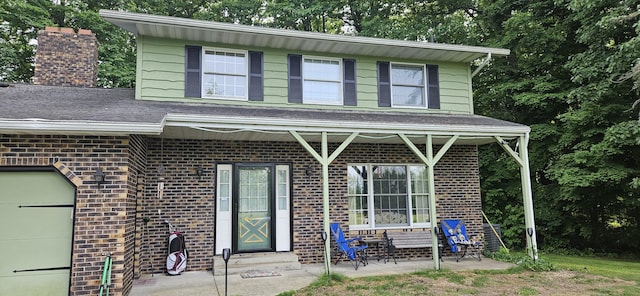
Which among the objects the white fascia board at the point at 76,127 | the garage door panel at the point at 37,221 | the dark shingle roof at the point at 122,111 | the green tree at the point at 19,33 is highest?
the green tree at the point at 19,33

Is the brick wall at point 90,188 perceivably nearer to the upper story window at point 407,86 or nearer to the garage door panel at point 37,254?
the garage door panel at point 37,254

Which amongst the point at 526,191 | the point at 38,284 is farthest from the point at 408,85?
the point at 38,284

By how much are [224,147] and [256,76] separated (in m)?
1.59

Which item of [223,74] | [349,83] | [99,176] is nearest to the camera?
[99,176]

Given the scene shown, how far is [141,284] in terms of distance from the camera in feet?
20.4

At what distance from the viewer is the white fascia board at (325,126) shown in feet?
20.0

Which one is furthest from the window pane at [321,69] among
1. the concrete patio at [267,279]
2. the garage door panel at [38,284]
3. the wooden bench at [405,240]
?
the garage door panel at [38,284]

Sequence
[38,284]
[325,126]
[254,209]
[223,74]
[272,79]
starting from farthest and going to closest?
[272,79] → [223,74] → [254,209] → [325,126] → [38,284]

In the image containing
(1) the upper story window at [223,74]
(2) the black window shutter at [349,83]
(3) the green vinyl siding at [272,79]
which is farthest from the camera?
(2) the black window shutter at [349,83]

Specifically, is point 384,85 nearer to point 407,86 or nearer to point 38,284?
point 407,86

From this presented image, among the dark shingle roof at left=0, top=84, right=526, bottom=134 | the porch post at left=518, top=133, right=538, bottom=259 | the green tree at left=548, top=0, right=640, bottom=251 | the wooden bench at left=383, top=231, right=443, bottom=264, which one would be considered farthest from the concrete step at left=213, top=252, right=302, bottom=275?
the green tree at left=548, top=0, right=640, bottom=251

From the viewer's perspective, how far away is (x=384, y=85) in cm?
878

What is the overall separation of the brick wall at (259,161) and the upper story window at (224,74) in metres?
1.03

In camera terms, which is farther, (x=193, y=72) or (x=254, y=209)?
(x=254, y=209)
